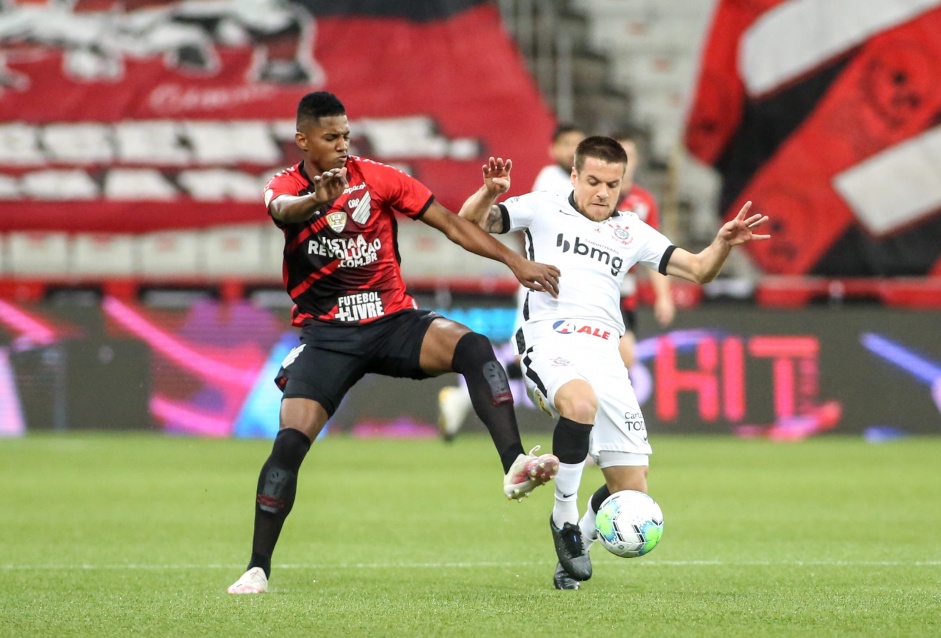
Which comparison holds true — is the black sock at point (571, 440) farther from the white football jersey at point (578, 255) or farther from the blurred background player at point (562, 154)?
the blurred background player at point (562, 154)

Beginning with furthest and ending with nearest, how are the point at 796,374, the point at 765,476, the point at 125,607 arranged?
the point at 796,374 → the point at 765,476 → the point at 125,607

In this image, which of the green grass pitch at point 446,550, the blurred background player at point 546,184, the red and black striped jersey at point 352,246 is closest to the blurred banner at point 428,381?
the green grass pitch at point 446,550

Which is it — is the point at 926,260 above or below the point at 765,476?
above

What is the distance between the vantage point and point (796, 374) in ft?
49.6

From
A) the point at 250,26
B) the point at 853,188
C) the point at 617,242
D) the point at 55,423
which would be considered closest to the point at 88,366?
the point at 55,423

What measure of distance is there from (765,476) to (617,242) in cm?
546

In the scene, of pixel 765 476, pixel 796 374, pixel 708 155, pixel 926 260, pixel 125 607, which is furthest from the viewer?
pixel 708 155

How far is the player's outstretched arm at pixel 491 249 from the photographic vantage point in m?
6.25

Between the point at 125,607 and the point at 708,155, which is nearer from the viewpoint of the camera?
the point at 125,607

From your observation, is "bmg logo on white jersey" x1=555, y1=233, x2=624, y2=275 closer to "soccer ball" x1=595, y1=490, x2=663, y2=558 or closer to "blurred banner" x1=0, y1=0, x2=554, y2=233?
"soccer ball" x1=595, y1=490, x2=663, y2=558

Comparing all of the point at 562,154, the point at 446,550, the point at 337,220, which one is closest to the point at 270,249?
the point at 562,154

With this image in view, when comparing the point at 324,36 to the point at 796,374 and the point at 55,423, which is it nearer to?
the point at 55,423

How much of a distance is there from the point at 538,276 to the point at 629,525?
1074 millimetres

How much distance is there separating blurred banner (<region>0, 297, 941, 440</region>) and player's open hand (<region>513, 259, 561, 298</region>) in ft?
28.0
